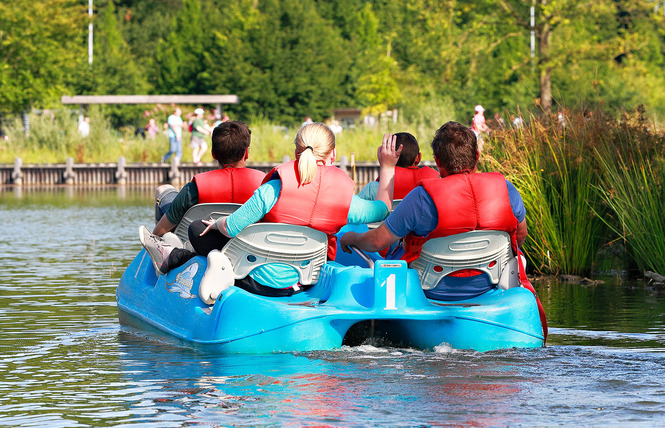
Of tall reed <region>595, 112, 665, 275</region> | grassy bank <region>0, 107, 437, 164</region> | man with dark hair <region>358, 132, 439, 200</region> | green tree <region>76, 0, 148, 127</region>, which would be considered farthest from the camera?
green tree <region>76, 0, 148, 127</region>

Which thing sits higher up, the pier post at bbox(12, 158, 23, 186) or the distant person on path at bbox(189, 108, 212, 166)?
the distant person on path at bbox(189, 108, 212, 166)

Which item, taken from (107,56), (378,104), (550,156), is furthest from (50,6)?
Result: (550,156)

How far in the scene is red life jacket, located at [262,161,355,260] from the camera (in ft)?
25.8

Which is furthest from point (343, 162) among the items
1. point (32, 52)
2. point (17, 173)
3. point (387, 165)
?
point (387, 165)

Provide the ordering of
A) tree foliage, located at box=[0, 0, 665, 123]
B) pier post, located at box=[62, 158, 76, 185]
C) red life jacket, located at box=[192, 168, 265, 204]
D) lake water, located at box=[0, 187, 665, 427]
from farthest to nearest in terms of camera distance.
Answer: tree foliage, located at box=[0, 0, 665, 123] → pier post, located at box=[62, 158, 76, 185] → red life jacket, located at box=[192, 168, 265, 204] → lake water, located at box=[0, 187, 665, 427]

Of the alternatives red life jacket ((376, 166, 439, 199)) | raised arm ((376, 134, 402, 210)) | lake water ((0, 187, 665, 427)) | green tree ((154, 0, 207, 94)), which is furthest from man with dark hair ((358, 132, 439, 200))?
green tree ((154, 0, 207, 94))

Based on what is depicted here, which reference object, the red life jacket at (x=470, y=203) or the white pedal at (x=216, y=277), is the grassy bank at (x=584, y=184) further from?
the white pedal at (x=216, y=277)

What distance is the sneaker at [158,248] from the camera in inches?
347

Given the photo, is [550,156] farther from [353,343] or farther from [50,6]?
[50,6]

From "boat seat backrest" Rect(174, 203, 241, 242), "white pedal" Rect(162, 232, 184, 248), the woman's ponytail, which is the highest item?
the woman's ponytail

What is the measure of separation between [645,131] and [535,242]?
1.56m

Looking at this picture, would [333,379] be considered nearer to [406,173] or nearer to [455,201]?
[455,201]

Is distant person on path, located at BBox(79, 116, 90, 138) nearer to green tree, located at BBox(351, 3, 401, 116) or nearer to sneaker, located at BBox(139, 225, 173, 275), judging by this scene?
green tree, located at BBox(351, 3, 401, 116)

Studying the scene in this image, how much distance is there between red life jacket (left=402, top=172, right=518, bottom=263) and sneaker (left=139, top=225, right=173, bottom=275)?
207 cm
